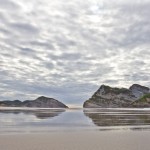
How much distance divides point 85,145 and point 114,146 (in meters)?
1.74

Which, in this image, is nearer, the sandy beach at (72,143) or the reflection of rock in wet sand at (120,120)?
the sandy beach at (72,143)

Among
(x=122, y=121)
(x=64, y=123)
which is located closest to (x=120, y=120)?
(x=122, y=121)

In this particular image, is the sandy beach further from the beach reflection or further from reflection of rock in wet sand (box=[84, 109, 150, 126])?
reflection of rock in wet sand (box=[84, 109, 150, 126])

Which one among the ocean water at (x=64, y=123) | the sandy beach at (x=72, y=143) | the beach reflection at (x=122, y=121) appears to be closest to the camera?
the sandy beach at (x=72, y=143)

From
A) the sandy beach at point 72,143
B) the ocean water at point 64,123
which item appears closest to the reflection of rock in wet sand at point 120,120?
the ocean water at point 64,123

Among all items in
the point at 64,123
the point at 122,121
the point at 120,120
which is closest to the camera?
the point at 64,123

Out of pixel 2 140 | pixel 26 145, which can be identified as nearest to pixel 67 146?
pixel 26 145

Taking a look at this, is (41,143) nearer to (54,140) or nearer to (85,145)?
(54,140)

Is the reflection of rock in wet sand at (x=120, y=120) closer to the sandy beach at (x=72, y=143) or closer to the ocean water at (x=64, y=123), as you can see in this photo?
the ocean water at (x=64, y=123)

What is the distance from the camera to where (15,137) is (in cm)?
2081

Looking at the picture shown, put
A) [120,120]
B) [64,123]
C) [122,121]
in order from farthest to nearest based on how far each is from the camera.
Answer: [120,120] → [122,121] → [64,123]

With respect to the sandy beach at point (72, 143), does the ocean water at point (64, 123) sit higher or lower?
higher

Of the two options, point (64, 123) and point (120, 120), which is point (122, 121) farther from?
point (64, 123)

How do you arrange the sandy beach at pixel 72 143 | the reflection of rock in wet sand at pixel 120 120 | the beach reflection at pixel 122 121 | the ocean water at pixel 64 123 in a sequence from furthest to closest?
1. the reflection of rock in wet sand at pixel 120 120
2. the beach reflection at pixel 122 121
3. the ocean water at pixel 64 123
4. the sandy beach at pixel 72 143
